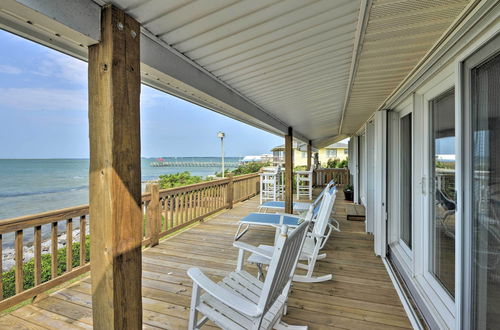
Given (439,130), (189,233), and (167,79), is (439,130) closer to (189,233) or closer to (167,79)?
(167,79)

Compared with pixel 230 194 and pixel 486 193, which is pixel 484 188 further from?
pixel 230 194

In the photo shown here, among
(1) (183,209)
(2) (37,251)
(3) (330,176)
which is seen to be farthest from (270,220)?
(3) (330,176)

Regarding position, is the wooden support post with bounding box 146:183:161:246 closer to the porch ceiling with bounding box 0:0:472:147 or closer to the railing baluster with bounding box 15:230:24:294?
the railing baluster with bounding box 15:230:24:294

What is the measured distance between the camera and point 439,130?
1967 millimetres

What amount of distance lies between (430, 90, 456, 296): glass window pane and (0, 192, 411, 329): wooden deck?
0.55 metres

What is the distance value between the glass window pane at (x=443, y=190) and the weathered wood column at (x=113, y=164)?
1.97m

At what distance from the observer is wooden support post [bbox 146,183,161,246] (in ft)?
12.4

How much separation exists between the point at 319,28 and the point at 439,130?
1.29 meters

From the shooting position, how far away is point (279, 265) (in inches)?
57.4

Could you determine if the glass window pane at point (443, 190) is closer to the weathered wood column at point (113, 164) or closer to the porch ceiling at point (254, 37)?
the porch ceiling at point (254, 37)

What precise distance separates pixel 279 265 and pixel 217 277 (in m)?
1.66

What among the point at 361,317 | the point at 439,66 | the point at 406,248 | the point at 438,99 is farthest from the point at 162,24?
the point at 406,248

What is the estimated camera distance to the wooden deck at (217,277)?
6.77 feet

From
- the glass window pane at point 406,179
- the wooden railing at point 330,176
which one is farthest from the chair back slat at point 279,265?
the wooden railing at point 330,176
